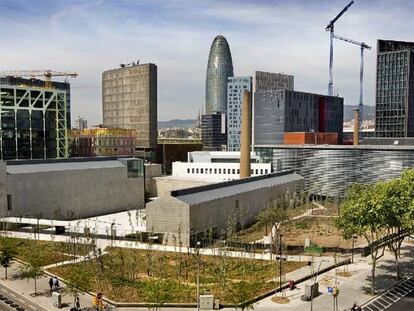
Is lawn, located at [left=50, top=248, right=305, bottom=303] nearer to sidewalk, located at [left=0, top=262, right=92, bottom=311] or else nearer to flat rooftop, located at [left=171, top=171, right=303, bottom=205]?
sidewalk, located at [left=0, top=262, right=92, bottom=311]

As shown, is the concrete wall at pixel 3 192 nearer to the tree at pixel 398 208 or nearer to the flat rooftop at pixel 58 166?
the flat rooftop at pixel 58 166

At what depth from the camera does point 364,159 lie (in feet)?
391

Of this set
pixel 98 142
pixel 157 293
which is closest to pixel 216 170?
pixel 98 142

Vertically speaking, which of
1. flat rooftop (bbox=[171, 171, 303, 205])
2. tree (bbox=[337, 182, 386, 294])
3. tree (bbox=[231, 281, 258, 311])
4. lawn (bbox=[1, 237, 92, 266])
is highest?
tree (bbox=[337, 182, 386, 294])

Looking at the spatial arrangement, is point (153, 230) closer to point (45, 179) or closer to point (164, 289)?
point (164, 289)

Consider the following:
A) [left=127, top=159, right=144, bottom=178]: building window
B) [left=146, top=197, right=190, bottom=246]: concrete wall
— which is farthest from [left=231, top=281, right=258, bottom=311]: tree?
[left=127, top=159, right=144, bottom=178]: building window

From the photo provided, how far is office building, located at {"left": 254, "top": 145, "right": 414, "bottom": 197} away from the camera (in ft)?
373

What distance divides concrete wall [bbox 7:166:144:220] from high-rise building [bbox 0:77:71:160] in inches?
1421

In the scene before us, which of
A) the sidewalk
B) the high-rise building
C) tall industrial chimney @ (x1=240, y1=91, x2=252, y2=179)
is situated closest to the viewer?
the sidewalk

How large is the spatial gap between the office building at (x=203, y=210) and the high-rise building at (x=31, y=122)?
7228cm

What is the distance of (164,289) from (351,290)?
2288 cm

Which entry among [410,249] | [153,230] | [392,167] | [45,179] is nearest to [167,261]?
[153,230]

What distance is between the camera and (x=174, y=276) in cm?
5922

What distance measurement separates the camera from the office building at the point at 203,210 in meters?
76.1
